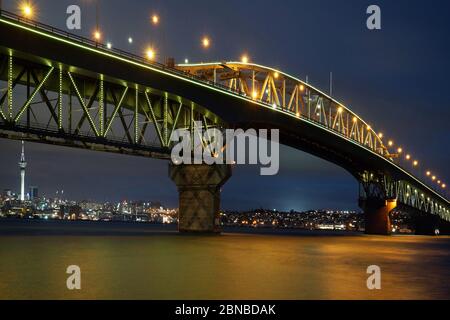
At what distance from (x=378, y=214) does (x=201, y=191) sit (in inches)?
2418

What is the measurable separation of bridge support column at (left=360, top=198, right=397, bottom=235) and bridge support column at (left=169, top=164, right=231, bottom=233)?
187 feet

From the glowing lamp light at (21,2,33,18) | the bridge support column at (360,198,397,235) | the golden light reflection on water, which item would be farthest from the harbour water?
the bridge support column at (360,198,397,235)

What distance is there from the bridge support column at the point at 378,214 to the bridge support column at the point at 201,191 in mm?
57061

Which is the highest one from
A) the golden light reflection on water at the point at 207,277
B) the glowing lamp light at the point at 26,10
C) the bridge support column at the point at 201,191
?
the glowing lamp light at the point at 26,10

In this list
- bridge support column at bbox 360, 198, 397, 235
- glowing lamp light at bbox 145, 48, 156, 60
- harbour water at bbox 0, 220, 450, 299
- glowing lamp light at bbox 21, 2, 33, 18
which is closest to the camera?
harbour water at bbox 0, 220, 450, 299

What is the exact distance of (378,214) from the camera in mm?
120312

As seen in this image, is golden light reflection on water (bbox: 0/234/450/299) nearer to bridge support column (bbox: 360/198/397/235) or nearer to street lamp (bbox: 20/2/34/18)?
street lamp (bbox: 20/2/34/18)

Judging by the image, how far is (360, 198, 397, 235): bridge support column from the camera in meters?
118

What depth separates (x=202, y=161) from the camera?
68.1 meters

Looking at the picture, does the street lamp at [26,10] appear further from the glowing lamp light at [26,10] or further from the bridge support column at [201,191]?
the bridge support column at [201,191]

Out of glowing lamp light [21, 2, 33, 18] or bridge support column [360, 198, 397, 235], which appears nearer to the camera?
glowing lamp light [21, 2, 33, 18]

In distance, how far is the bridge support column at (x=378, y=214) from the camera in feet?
388

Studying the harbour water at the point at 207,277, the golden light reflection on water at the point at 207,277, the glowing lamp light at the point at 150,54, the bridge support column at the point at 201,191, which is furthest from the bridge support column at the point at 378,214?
the harbour water at the point at 207,277
